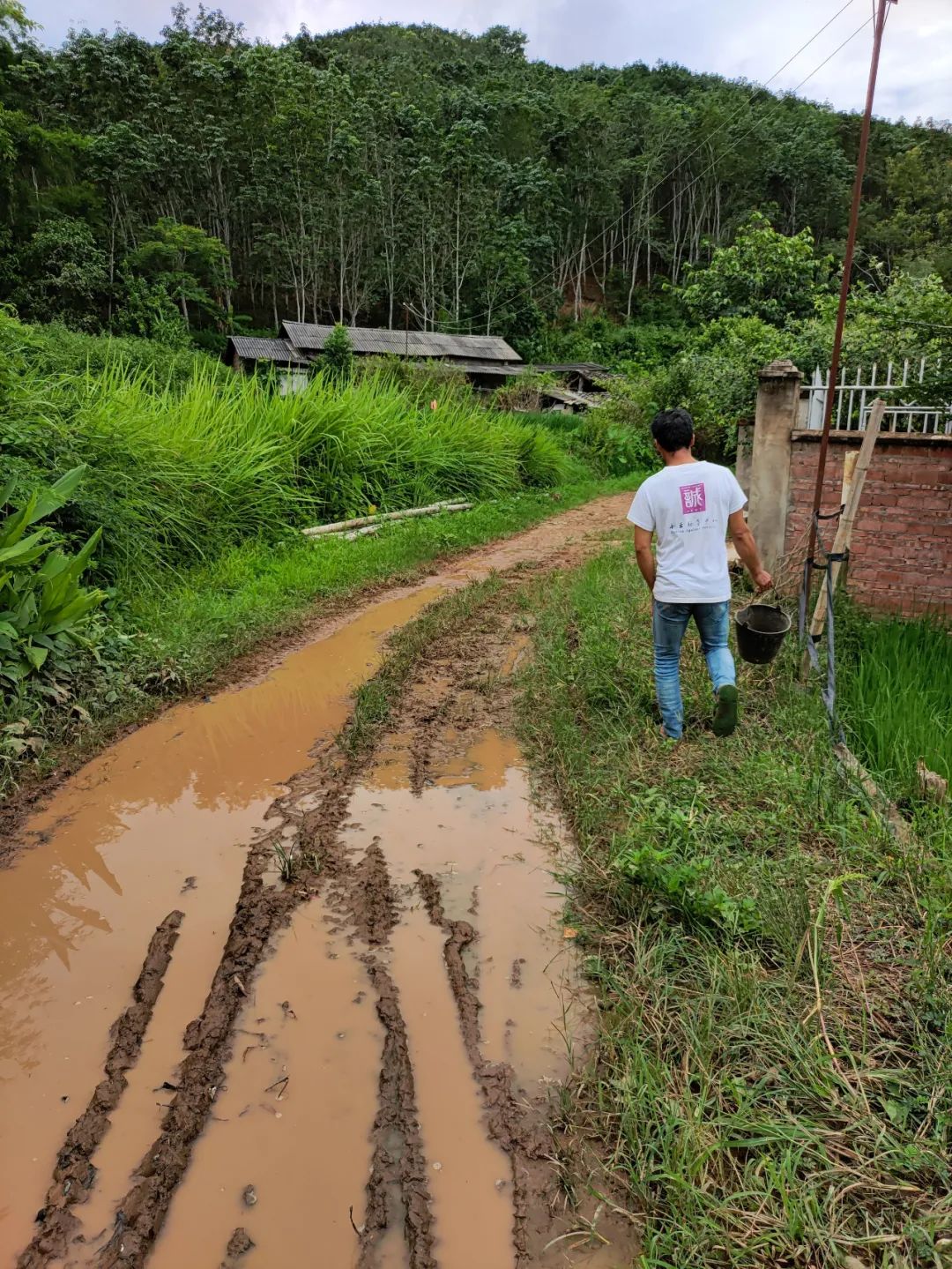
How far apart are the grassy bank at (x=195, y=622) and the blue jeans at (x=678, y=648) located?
3.24m

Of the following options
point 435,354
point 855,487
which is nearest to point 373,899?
point 855,487

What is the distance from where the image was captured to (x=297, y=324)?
30.8 m

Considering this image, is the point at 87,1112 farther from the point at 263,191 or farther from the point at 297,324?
the point at 263,191

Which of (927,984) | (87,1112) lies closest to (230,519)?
(87,1112)

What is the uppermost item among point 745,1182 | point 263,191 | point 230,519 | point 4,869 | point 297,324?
point 263,191

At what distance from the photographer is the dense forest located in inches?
1266

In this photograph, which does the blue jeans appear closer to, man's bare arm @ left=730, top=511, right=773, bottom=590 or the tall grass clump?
man's bare arm @ left=730, top=511, right=773, bottom=590

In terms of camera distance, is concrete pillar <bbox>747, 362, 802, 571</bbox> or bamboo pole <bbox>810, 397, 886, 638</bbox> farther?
concrete pillar <bbox>747, 362, 802, 571</bbox>

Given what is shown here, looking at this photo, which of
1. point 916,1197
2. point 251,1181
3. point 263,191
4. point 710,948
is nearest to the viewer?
point 916,1197

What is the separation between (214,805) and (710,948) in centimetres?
253

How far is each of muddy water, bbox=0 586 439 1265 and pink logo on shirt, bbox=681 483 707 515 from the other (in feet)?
8.27

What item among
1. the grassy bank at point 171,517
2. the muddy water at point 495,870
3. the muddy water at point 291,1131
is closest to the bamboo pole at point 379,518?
the grassy bank at point 171,517

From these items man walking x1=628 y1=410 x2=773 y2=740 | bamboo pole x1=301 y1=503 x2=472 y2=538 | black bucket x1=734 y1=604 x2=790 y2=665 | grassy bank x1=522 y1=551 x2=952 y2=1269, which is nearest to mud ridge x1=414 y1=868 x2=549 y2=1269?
grassy bank x1=522 y1=551 x2=952 y2=1269

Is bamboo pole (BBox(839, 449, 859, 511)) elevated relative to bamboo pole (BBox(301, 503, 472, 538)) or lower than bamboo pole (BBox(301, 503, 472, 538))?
elevated
